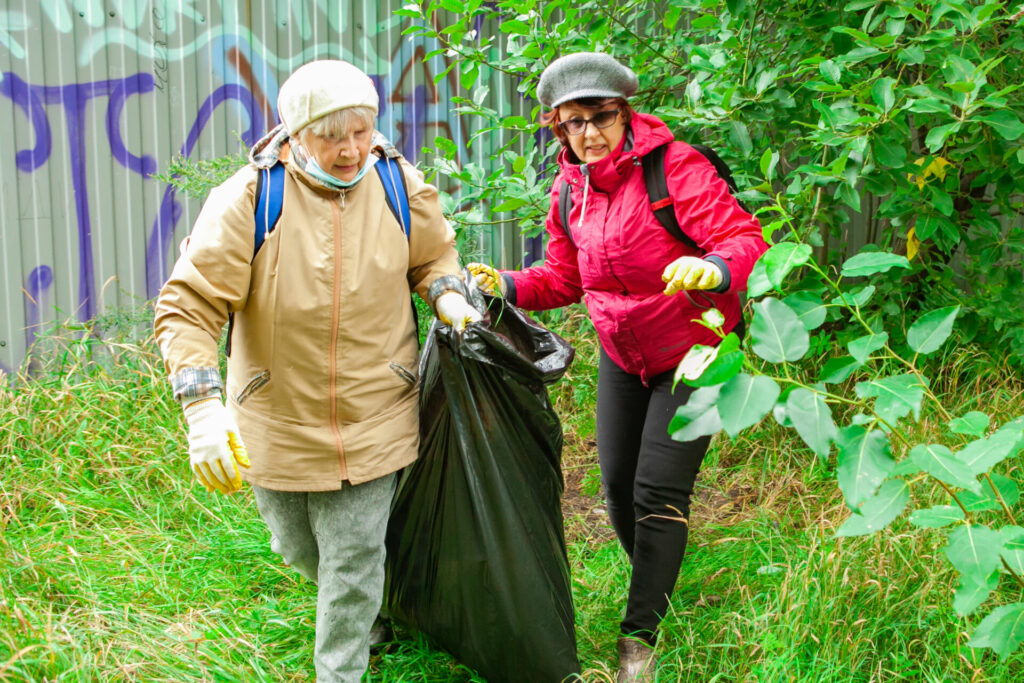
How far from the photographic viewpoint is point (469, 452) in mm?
2320

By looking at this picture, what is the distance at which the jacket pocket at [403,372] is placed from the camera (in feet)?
7.60

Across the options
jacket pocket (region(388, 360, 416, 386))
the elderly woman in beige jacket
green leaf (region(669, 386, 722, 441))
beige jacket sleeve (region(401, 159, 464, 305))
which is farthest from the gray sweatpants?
green leaf (region(669, 386, 722, 441))

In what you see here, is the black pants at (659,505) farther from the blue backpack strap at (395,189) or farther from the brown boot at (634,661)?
the blue backpack strap at (395,189)

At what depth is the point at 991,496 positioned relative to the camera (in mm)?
1817

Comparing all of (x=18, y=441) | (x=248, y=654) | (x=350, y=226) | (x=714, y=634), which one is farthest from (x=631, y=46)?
(x=18, y=441)

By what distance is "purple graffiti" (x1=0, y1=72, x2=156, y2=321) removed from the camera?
14.1 feet

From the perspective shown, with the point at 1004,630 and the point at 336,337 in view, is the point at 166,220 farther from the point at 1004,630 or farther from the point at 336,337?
the point at 1004,630

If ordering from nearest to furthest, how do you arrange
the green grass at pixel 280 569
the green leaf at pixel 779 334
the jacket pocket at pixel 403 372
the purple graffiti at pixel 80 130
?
the green leaf at pixel 779 334 < the jacket pocket at pixel 403 372 < the green grass at pixel 280 569 < the purple graffiti at pixel 80 130

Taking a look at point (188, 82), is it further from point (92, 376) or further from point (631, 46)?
point (631, 46)

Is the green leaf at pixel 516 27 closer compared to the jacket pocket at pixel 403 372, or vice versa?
the jacket pocket at pixel 403 372

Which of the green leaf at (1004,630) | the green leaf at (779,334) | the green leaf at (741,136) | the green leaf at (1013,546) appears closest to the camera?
the green leaf at (779,334)

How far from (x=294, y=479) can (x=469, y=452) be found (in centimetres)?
43

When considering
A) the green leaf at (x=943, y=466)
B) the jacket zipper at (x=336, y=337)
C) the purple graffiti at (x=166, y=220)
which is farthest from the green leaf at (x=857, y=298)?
Answer: the purple graffiti at (x=166, y=220)

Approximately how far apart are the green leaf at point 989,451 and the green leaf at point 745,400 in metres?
0.47
